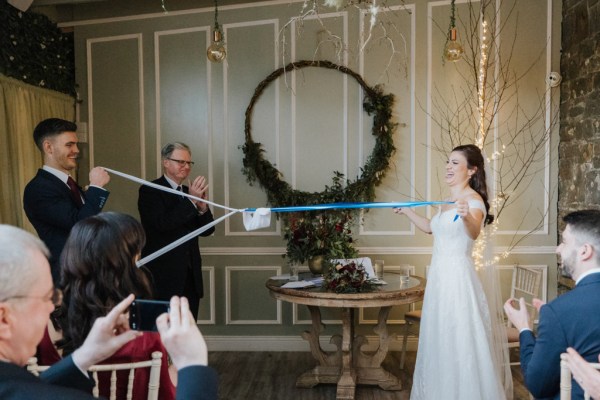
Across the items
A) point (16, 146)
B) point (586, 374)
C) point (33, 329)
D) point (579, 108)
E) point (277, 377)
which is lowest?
point (277, 377)

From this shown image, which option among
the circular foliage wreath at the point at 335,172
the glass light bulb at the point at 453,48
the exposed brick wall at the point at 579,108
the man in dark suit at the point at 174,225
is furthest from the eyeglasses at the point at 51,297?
the exposed brick wall at the point at 579,108

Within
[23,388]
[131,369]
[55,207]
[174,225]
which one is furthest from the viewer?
[174,225]

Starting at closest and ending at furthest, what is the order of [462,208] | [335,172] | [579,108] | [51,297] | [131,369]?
1. [51,297]
2. [131,369]
3. [462,208]
4. [579,108]
5. [335,172]

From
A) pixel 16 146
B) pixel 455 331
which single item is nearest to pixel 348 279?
pixel 455 331

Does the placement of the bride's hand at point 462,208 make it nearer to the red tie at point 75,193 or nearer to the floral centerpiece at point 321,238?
the floral centerpiece at point 321,238

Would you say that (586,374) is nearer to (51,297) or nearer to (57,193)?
(51,297)

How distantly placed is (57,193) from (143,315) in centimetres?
181

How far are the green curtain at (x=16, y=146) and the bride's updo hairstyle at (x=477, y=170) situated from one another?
3239 mm

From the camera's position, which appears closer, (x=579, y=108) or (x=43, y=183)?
(x=43, y=183)

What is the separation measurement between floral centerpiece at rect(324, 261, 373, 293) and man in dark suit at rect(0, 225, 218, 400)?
2277 mm

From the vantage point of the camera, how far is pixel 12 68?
375 centimetres

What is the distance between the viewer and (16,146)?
3.74 metres

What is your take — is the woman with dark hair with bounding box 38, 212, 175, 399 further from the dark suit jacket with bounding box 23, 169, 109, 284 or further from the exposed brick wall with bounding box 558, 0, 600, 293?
the exposed brick wall with bounding box 558, 0, 600, 293

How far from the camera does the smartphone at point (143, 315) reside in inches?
43.4
